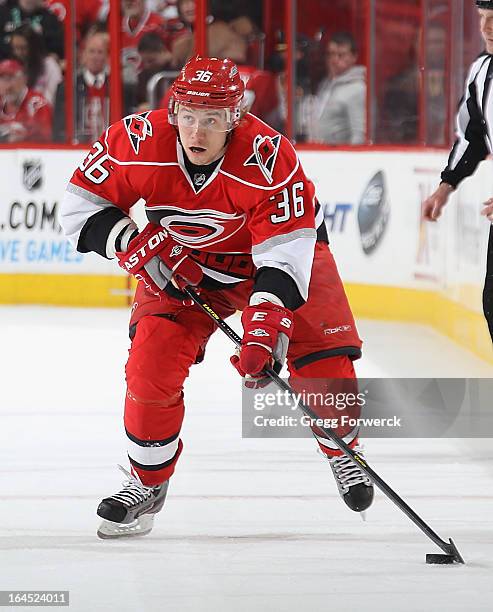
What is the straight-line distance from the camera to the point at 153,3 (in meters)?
7.43

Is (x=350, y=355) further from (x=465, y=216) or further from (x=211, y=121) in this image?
(x=465, y=216)

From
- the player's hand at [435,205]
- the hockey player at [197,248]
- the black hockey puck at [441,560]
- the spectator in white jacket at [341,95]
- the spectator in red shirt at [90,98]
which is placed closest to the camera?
the black hockey puck at [441,560]

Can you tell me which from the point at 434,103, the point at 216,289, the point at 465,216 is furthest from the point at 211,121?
the point at 434,103

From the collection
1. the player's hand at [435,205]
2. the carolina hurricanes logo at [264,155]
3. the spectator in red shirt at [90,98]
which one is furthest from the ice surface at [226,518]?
the spectator in red shirt at [90,98]

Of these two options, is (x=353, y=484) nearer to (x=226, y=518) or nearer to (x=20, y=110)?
(x=226, y=518)

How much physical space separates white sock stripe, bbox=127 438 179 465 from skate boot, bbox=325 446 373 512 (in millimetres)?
399

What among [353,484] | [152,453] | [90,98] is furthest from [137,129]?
[90,98]

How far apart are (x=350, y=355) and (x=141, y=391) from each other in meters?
→ 0.52

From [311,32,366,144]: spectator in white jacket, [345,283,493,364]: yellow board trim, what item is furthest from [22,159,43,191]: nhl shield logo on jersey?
[345,283,493,364]: yellow board trim

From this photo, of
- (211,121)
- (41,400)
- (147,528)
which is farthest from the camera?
(41,400)

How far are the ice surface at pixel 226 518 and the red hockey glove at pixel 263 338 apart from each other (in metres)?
0.40

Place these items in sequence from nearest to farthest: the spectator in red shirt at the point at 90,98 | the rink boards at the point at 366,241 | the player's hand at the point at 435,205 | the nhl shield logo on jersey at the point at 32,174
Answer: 1. the player's hand at the point at 435,205
2. the rink boards at the point at 366,241
3. the nhl shield logo on jersey at the point at 32,174
4. the spectator in red shirt at the point at 90,98

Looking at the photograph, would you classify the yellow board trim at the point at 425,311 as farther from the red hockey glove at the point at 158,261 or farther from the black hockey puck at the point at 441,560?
the black hockey puck at the point at 441,560

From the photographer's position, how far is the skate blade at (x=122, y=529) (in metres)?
2.94
